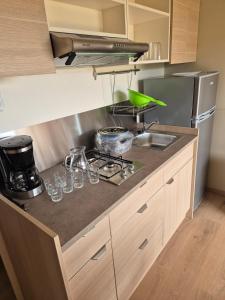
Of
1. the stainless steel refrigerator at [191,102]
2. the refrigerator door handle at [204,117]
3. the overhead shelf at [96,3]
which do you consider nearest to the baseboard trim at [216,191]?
the stainless steel refrigerator at [191,102]

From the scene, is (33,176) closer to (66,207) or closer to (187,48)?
(66,207)

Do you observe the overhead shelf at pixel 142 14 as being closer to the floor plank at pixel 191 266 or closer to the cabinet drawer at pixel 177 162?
the cabinet drawer at pixel 177 162

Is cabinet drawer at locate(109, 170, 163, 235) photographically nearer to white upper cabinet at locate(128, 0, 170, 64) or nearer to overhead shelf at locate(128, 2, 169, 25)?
white upper cabinet at locate(128, 0, 170, 64)

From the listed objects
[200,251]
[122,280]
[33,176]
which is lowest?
[200,251]

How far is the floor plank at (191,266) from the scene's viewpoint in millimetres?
1474

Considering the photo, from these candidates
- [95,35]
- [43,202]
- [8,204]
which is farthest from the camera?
[95,35]

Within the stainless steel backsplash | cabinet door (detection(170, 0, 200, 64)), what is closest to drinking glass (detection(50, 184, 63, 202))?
the stainless steel backsplash

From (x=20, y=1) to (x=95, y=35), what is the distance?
455 millimetres

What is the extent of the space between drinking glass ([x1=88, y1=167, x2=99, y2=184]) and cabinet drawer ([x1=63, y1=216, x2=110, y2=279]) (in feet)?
0.92

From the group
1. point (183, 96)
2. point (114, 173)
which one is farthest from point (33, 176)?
point (183, 96)

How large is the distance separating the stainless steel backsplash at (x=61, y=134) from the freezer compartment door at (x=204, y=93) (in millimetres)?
795

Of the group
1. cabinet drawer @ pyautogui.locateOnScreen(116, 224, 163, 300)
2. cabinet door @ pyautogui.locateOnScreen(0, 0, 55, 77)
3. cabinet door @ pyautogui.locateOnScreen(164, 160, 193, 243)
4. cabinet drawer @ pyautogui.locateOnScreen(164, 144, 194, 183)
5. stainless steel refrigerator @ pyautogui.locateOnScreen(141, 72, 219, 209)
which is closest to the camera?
cabinet door @ pyautogui.locateOnScreen(0, 0, 55, 77)

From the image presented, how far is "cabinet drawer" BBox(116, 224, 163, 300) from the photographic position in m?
1.26

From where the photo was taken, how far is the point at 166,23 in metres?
1.76
